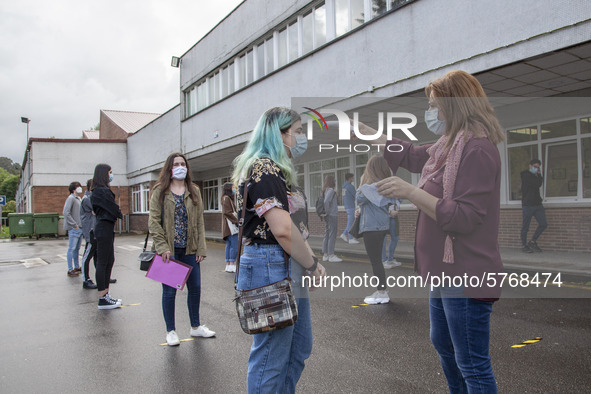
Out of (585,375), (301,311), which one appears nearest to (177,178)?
(301,311)

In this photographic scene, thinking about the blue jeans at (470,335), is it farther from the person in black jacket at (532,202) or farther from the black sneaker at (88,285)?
the person in black jacket at (532,202)

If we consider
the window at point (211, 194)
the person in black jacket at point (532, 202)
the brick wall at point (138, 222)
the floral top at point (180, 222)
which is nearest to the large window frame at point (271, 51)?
the person in black jacket at point (532, 202)

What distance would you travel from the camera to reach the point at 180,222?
4469 mm

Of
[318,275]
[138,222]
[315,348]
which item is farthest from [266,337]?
[138,222]

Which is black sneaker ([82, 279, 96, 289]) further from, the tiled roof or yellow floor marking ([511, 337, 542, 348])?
the tiled roof

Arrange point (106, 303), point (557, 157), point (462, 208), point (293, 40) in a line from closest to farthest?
point (462, 208) < point (106, 303) < point (557, 157) < point (293, 40)

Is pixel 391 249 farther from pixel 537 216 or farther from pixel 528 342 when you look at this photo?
pixel 537 216

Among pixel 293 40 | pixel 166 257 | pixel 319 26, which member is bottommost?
pixel 166 257

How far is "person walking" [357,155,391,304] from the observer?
7.44 ft

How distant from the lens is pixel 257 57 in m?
16.5

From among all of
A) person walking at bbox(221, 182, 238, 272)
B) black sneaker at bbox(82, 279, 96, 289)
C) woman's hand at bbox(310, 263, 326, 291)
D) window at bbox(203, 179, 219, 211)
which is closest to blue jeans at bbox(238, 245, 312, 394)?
woman's hand at bbox(310, 263, 326, 291)

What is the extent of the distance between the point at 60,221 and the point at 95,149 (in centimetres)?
854

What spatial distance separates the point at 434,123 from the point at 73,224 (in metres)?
8.39

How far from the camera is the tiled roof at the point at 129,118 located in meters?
39.7
